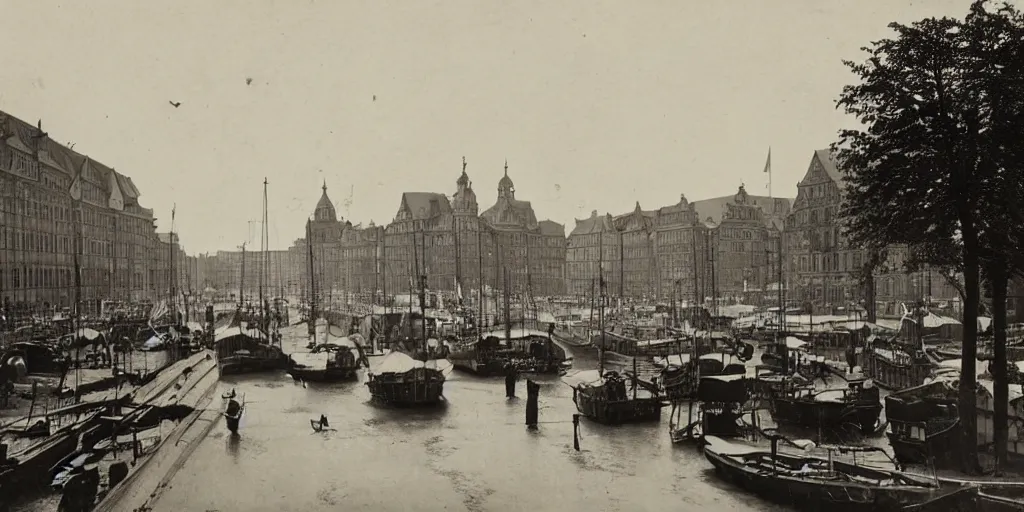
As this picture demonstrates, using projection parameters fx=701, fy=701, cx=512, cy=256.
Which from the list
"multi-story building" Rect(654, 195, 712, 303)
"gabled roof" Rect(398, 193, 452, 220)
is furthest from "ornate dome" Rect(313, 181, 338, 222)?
"multi-story building" Rect(654, 195, 712, 303)

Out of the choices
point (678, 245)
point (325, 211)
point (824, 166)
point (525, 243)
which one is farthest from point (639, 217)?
point (325, 211)

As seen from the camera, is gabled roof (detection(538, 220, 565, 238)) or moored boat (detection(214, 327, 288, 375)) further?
gabled roof (detection(538, 220, 565, 238))

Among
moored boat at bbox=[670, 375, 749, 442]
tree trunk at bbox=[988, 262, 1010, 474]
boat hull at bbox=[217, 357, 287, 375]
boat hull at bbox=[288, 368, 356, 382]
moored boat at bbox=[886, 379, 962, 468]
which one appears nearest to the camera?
tree trunk at bbox=[988, 262, 1010, 474]

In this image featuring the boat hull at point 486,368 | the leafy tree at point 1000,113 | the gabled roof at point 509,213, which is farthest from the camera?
the gabled roof at point 509,213

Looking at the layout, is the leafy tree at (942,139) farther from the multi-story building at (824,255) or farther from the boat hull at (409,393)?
the multi-story building at (824,255)

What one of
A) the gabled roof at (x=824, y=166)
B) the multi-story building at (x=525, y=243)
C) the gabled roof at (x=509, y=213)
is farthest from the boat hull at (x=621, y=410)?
the gabled roof at (x=509, y=213)

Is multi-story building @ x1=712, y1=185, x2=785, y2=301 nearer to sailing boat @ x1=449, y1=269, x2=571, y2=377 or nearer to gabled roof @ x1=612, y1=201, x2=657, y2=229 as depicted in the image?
gabled roof @ x1=612, y1=201, x2=657, y2=229

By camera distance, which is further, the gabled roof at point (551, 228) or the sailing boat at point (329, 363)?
the gabled roof at point (551, 228)

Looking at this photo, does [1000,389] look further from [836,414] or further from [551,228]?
[551,228]
